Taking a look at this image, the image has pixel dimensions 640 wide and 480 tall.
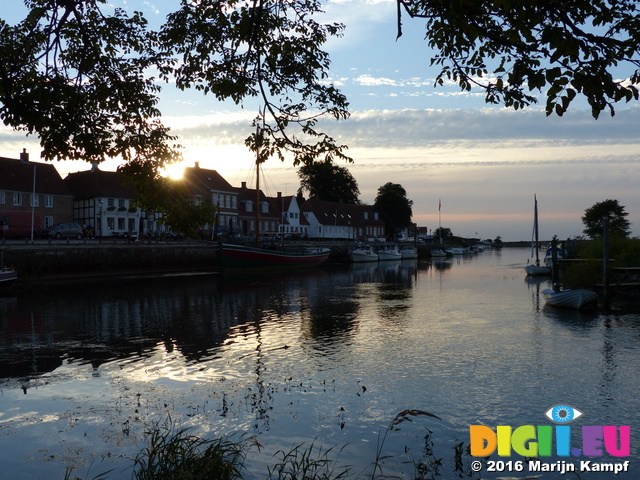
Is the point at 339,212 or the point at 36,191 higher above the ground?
the point at 36,191

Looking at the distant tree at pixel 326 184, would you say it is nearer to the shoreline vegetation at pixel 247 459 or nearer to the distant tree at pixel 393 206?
the distant tree at pixel 393 206

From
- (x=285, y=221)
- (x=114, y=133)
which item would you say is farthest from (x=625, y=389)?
(x=285, y=221)

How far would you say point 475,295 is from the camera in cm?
3434

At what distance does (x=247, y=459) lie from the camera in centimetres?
797

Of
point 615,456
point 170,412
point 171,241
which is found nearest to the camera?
point 615,456

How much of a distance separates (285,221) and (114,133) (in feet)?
307

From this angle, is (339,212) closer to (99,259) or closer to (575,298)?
(99,259)

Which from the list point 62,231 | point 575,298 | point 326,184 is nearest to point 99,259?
point 62,231

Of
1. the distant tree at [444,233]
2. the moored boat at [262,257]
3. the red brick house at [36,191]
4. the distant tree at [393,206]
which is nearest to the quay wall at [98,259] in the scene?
the moored boat at [262,257]

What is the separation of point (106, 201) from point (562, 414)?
65.3m

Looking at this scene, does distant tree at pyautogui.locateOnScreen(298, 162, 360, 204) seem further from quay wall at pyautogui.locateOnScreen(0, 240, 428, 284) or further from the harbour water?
the harbour water

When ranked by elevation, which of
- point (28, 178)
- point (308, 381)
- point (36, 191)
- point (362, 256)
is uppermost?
point (28, 178)

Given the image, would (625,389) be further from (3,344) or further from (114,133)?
(3,344)

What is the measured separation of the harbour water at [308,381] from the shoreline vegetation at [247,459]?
3.6 inches
